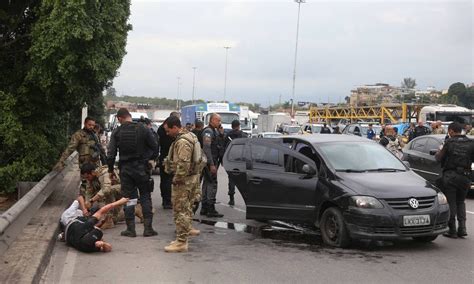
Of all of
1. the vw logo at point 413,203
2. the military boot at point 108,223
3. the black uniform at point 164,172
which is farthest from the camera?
the black uniform at point 164,172

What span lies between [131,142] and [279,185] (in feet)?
7.54

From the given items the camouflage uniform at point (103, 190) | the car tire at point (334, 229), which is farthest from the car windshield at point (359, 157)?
the camouflage uniform at point (103, 190)

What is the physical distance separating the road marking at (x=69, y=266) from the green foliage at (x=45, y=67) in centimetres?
359

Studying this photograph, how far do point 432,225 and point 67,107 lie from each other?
727cm

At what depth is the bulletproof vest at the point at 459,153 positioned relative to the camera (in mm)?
8328

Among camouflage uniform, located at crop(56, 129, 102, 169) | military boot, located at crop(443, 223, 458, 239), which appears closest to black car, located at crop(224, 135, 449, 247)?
military boot, located at crop(443, 223, 458, 239)

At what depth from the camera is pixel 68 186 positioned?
45.0 feet

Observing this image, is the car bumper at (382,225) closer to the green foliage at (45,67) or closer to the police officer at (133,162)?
the police officer at (133,162)

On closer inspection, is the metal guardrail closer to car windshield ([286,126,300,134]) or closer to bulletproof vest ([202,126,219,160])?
bulletproof vest ([202,126,219,160])

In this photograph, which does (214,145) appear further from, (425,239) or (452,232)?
(452,232)

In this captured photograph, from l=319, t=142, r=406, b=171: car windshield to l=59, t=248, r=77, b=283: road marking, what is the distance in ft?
12.4

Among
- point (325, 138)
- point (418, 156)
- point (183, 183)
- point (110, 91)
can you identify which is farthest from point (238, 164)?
point (110, 91)

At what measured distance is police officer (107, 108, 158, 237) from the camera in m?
7.96

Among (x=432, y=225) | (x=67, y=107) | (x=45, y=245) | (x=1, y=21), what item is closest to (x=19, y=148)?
(x=67, y=107)
